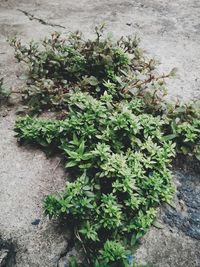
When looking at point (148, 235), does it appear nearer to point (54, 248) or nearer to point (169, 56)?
point (54, 248)

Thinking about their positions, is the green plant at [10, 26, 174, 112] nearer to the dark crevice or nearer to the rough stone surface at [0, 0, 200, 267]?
the rough stone surface at [0, 0, 200, 267]

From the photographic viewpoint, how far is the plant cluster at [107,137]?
1865mm

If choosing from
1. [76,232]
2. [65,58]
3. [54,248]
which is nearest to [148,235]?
[76,232]

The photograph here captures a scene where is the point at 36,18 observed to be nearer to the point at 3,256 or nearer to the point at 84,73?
the point at 84,73

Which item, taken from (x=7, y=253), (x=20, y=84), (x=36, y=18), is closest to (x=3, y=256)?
(x=7, y=253)

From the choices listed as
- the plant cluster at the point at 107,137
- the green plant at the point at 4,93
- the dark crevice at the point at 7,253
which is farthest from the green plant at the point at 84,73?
the dark crevice at the point at 7,253

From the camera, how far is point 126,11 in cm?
432

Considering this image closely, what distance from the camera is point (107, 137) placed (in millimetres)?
2186

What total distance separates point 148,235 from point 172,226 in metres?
0.17

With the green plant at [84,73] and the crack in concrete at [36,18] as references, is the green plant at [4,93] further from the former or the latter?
the crack in concrete at [36,18]

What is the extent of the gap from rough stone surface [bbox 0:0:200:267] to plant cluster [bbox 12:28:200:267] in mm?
119

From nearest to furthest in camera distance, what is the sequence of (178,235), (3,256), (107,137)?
(3,256) → (178,235) → (107,137)

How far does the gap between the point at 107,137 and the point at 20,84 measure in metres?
1.19

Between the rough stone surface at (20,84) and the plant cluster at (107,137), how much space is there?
119 millimetres
